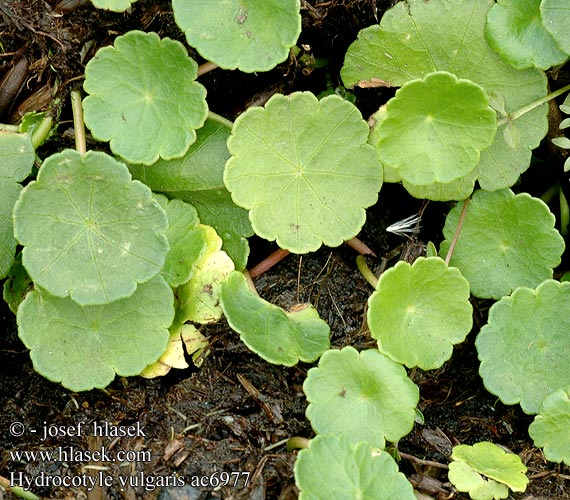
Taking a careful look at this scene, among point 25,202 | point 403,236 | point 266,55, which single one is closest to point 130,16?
point 266,55

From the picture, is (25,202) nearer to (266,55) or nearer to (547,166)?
(266,55)

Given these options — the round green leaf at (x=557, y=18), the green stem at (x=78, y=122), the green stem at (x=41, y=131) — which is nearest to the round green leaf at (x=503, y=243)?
the round green leaf at (x=557, y=18)

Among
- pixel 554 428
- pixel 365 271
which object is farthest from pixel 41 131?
pixel 554 428

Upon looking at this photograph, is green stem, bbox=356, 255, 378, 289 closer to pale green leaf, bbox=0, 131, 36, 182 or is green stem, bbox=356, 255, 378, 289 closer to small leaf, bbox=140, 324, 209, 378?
small leaf, bbox=140, 324, 209, 378

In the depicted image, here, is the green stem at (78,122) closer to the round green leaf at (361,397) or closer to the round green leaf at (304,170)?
the round green leaf at (304,170)

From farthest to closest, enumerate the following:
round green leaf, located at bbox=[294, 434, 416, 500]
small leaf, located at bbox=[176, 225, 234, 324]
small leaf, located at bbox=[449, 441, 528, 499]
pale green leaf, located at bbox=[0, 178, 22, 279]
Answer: small leaf, located at bbox=[176, 225, 234, 324]
pale green leaf, located at bbox=[0, 178, 22, 279]
small leaf, located at bbox=[449, 441, 528, 499]
round green leaf, located at bbox=[294, 434, 416, 500]

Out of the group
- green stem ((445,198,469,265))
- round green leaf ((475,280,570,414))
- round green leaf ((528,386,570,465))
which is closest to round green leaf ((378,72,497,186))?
green stem ((445,198,469,265))
